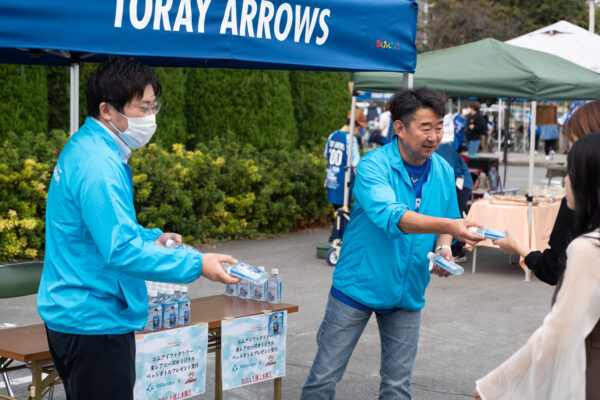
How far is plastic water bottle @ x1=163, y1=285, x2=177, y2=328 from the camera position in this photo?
12.7 ft

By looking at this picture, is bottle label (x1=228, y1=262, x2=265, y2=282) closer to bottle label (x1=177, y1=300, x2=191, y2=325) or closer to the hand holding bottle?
the hand holding bottle

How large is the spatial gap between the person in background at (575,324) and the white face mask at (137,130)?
147 centimetres

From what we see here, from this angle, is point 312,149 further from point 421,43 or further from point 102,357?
point 421,43

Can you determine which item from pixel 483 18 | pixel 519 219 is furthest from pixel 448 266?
pixel 483 18

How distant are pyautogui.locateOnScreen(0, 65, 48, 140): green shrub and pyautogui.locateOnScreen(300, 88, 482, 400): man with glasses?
24.8 ft

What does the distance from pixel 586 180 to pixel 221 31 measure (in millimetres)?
1974

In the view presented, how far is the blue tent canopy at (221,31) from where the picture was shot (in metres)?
3.17

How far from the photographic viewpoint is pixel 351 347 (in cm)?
382

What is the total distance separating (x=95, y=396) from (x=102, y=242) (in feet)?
1.96

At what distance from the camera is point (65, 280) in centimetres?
268

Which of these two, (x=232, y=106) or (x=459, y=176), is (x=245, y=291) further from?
(x=232, y=106)

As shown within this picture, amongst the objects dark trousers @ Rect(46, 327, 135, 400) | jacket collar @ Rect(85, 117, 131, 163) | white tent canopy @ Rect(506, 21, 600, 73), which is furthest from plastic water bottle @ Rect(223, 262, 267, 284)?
white tent canopy @ Rect(506, 21, 600, 73)

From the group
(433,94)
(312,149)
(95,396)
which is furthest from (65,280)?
(312,149)

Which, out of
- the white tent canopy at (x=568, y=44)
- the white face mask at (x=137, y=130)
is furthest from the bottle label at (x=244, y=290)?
the white tent canopy at (x=568, y=44)
